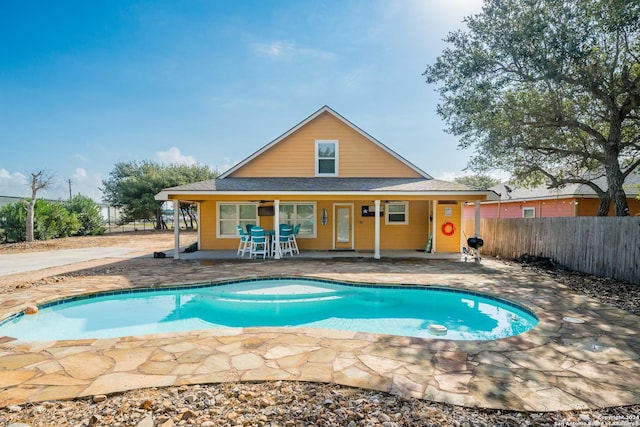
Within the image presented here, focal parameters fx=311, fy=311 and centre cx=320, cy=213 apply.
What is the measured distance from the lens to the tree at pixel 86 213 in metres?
21.1

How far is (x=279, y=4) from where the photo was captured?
33.2ft

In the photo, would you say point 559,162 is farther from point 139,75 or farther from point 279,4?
point 139,75

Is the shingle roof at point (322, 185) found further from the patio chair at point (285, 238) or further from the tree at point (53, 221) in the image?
the tree at point (53, 221)

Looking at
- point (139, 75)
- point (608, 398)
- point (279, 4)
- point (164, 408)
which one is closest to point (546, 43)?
point (279, 4)

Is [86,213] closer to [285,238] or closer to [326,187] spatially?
[285,238]

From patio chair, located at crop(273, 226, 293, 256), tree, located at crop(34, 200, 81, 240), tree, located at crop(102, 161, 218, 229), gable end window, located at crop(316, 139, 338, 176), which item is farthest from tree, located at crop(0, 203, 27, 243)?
gable end window, located at crop(316, 139, 338, 176)

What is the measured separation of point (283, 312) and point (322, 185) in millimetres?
6057

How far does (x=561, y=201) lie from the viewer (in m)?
15.6

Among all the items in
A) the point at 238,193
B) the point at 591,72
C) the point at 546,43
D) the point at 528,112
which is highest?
the point at 546,43

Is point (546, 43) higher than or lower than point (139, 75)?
lower

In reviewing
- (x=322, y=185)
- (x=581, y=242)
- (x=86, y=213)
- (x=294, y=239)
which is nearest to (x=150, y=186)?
(x=86, y=213)

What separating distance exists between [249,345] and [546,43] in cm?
1008

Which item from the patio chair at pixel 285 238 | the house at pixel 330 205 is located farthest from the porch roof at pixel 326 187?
the patio chair at pixel 285 238

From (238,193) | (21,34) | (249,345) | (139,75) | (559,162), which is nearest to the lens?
(249,345)
